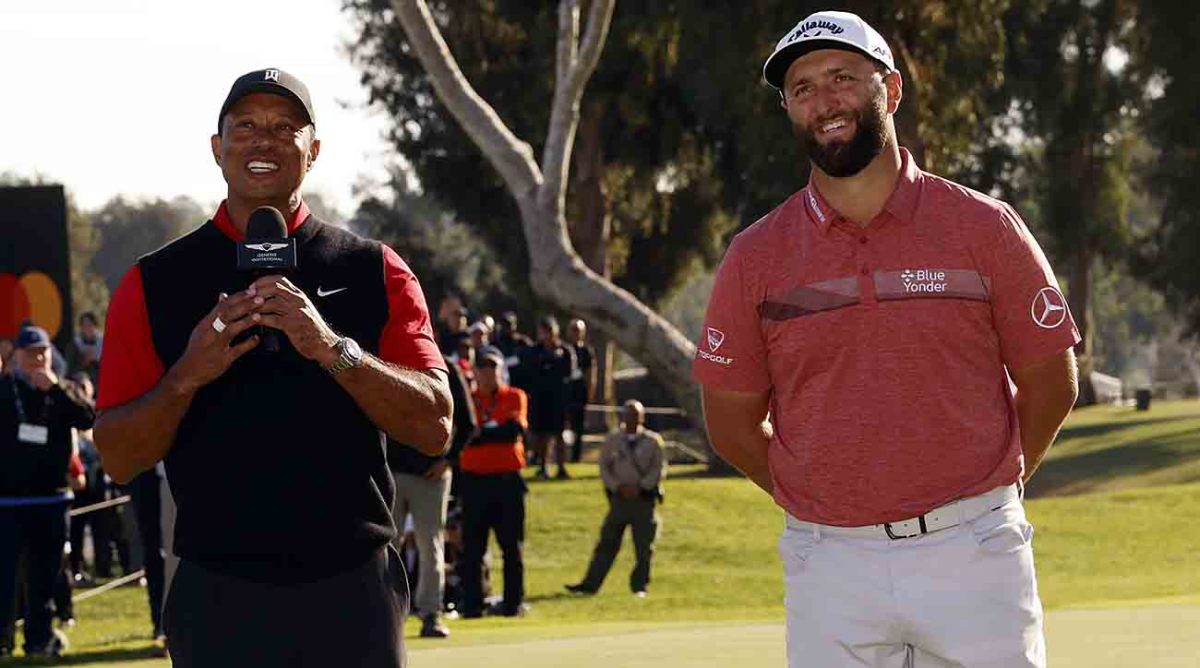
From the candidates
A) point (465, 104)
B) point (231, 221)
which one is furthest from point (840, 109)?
point (465, 104)

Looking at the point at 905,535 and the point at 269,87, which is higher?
the point at 269,87

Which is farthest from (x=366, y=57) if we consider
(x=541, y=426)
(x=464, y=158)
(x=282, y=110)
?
(x=282, y=110)

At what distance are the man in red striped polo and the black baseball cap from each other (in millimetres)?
1111

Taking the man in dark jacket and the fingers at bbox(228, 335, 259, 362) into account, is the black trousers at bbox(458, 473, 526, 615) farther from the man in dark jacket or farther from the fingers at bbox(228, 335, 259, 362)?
the fingers at bbox(228, 335, 259, 362)

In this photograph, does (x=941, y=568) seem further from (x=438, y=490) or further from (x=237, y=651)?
(x=438, y=490)

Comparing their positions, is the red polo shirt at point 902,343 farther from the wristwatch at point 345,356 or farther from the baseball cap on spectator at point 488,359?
the baseball cap on spectator at point 488,359

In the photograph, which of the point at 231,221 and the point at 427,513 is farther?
the point at 427,513

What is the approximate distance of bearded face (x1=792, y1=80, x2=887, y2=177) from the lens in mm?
5188

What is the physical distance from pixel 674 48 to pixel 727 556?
41.9ft

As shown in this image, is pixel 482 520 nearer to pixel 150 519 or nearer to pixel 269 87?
pixel 150 519

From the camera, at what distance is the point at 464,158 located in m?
44.9

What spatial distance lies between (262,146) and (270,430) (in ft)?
2.17

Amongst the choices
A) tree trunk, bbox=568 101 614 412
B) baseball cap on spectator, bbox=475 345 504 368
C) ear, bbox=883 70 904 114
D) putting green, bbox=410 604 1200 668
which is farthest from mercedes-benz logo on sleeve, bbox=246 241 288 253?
tree trunk, bbox=568 101 614 412

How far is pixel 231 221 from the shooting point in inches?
198
